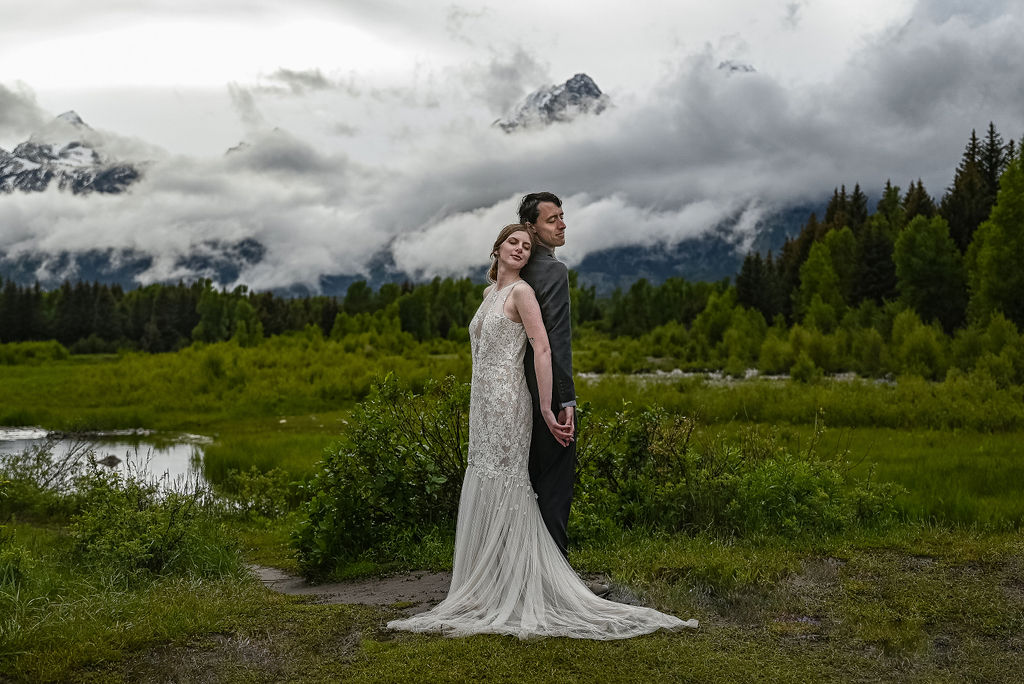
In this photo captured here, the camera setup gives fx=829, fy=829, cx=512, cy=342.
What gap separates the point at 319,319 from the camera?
332ft

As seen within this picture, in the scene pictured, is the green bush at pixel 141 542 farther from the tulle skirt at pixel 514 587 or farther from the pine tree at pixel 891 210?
the pine tree at pixel 891 210

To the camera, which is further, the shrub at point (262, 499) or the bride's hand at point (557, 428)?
the shrub at point (262, 499)

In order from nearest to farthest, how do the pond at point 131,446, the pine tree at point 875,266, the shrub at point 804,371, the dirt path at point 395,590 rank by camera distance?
1. the dirt path at point 395,590
2. the pond at point 131,446
3. the shrub at point 804,371
4. the pine tree at point 875,266

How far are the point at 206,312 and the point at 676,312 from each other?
174 feet

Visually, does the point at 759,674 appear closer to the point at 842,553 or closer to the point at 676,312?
the point at 842,553

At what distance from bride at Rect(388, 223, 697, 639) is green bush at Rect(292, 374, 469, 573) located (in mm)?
2390

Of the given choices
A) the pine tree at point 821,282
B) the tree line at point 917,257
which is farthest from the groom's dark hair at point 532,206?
the pine tree at point 821,282

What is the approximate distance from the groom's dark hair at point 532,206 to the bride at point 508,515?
141 mm

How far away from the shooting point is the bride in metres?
5.58

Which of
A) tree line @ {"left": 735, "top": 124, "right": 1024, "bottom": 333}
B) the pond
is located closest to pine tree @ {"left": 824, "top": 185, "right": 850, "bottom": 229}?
tree line @ {"left": 735, "top": 124, "right": 1024, "bottom": 333}

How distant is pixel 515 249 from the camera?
19.6 feet

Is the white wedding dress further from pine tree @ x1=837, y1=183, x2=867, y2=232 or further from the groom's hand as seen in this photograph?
pine tree @ x1=837, y1=183, x2=867, y2=232

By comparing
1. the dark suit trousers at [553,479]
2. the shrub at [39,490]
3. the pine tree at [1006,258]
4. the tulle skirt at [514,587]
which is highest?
the pine tree at [1006,258]

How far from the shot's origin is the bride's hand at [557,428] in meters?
5.77
